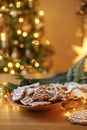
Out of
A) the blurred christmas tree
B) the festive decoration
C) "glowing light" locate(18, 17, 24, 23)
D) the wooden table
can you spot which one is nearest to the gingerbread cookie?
the wooden table

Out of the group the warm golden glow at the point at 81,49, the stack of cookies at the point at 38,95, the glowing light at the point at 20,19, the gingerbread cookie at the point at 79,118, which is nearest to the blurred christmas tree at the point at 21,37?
the glowing light at the point at 20,19

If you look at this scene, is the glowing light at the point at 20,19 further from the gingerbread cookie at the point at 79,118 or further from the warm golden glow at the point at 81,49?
the gingerbread cookie at the point at 79,118

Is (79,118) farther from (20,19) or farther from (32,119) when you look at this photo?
(20,19)

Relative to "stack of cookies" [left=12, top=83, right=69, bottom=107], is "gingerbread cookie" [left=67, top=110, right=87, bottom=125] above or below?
below

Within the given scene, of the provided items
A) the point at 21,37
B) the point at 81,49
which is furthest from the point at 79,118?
the point at 81,49

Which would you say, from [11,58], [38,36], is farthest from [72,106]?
[38,36]

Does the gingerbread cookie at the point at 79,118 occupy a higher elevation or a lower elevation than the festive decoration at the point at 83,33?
lower

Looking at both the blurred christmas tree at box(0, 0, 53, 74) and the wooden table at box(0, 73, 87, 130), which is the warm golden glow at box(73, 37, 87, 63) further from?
the wooden table at box(0, 73, 87, 130)
